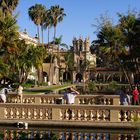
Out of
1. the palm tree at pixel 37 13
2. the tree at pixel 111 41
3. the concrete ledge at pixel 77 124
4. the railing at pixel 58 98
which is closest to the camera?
the concrete ledge at pixel 77 124

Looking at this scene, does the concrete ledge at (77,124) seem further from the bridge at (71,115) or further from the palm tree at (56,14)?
the palm tree at (56,14)

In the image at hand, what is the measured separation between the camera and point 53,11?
92938 millimetres

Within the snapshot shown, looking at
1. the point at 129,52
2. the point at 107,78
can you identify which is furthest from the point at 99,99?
the point at 107,78

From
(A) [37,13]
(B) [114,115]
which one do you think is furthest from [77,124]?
(A) [37,13]

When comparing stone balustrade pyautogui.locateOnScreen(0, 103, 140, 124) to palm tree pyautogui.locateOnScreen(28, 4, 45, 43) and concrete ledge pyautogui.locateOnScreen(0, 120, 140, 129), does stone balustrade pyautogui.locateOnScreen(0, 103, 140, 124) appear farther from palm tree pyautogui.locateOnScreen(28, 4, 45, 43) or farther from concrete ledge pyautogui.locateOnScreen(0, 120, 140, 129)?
palm tree pyautogui.locateOnScreen(28, 4, 45, 43)

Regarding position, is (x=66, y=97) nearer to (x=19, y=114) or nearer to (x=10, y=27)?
(x=19, y=114)

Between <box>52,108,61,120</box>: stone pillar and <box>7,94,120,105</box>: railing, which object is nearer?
<box>52,108,61,120</box>: stone pillar

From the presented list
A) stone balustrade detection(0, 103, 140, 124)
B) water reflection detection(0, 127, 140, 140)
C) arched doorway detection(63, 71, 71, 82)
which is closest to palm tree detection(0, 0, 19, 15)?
stone balustrade detection(0, 103, 140, 124)

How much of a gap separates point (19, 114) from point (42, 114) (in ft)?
3.65

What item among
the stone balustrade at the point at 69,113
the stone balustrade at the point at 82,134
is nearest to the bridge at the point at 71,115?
the stone balustrade at the point at 69,113

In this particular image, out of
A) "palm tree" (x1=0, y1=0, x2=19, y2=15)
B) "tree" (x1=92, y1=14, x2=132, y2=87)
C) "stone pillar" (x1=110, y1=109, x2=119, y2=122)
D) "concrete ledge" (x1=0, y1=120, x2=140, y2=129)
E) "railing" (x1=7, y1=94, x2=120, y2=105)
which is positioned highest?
"palm tree" (x1=0, y1=0, x2=19, y2=15)

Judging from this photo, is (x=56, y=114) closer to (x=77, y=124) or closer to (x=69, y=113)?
(x=69, y=113)

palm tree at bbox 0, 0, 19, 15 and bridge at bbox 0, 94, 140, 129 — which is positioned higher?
palm tree at bbox 0, 0, 19, 15

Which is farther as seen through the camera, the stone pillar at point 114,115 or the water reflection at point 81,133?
the stone pillar at point 114,115
